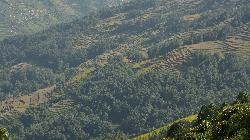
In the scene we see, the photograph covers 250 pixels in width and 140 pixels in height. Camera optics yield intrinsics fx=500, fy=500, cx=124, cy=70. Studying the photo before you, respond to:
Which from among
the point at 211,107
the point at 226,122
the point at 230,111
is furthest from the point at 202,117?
the point at 226,122

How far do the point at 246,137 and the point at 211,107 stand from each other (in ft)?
173

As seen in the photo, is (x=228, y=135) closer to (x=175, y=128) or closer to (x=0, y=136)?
(x=0, y=136)

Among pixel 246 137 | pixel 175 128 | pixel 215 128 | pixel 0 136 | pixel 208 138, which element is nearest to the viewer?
pixel 246 137

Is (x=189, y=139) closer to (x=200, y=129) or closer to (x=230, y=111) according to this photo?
(x=200, y=129)

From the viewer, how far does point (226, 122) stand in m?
58.0

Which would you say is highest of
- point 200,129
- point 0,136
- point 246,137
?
point 246,137

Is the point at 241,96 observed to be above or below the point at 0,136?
below

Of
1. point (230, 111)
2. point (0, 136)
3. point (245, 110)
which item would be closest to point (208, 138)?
point (245, 110)

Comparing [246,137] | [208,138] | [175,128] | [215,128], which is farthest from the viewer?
[175,128]

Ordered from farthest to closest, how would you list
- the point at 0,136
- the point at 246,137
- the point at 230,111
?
the point at 0,136, the point at 230,111, the point at 246,137

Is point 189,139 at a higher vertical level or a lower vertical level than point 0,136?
higher

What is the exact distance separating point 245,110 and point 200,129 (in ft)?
24.5

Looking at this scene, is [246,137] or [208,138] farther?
[208,138]

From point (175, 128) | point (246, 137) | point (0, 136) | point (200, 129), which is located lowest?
point (175, 128)
